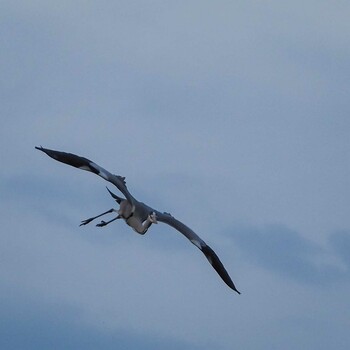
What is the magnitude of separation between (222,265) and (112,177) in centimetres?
602

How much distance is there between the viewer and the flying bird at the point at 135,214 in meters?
43.7

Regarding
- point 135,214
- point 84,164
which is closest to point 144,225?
point 135,214

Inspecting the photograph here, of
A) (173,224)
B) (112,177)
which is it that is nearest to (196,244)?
(173,224)

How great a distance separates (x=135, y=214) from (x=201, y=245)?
4399mm

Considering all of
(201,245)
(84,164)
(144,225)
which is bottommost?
(144,225)

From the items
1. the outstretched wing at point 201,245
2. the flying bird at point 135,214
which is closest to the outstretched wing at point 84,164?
the flying bird at point 135,214

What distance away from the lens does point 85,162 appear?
45406 millimetres

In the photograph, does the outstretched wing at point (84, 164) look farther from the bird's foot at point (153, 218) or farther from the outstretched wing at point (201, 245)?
the outstretched wing at point (201, 245)

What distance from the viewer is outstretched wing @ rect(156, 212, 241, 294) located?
46.2 meters

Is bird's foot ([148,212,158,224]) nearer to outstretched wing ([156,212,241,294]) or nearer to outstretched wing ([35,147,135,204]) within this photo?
outstretched wing ([156,212,241,294])

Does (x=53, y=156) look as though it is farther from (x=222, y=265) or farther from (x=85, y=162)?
(x=222, y=265)

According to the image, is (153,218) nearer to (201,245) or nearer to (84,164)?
(84,164)

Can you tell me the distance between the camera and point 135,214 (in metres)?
43.6

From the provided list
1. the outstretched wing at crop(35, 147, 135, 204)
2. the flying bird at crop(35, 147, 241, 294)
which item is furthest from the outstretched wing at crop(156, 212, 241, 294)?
the outstretched wing at crop(35, 147, 135, 204)
